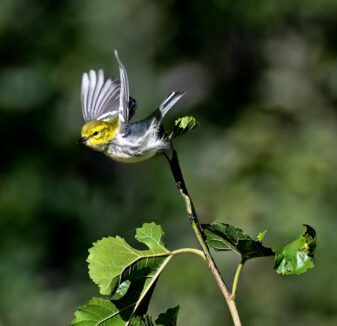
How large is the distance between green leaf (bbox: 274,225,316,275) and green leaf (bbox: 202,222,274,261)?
0.03 meters

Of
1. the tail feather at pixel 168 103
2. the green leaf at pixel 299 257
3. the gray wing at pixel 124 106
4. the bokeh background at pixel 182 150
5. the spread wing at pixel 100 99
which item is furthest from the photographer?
the bokeh background at pixel 182 150

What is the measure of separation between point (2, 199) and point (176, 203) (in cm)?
118

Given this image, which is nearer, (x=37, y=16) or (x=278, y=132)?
(x=278, y=132)

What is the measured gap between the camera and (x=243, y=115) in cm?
534

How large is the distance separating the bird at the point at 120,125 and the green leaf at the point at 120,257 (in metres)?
0.17

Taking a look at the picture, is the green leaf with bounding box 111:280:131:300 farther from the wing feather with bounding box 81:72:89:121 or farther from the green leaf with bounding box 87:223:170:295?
the wing feather with bounding box 81:72:89:121

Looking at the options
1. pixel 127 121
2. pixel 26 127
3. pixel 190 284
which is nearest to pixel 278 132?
pixel 190 284

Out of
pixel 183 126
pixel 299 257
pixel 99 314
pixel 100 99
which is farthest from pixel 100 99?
pixel 299 257

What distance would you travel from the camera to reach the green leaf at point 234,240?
1002 millimetres

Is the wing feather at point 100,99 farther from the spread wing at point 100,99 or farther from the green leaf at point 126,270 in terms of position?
the green leaf at point 126,270

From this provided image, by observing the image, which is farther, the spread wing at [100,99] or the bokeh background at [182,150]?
the bokeh background at [182,150]

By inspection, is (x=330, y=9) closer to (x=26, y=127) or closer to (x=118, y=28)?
(x=118, y=28)

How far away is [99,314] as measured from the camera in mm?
1077

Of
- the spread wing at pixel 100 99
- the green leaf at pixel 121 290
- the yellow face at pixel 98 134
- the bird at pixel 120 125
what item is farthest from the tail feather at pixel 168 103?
the green leaf at pixel 121 290
